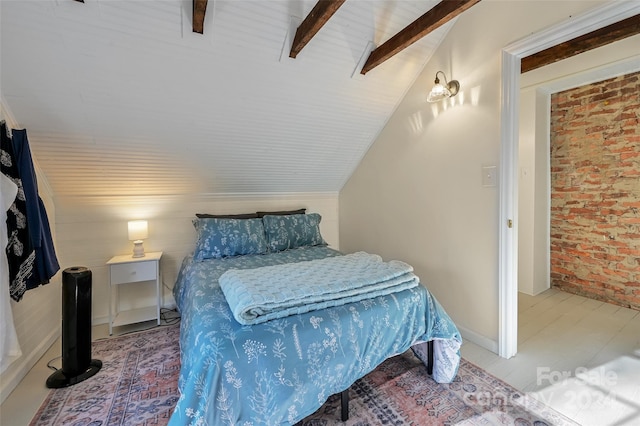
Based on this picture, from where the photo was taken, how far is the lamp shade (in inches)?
96.8

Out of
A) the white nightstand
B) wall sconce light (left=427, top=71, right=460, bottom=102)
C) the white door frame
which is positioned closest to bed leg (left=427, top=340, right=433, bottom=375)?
the white door frame

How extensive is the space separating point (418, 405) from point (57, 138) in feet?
9.43

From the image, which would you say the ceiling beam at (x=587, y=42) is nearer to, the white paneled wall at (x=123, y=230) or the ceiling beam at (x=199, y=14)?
the ceiling beam at (x=199, y=14)

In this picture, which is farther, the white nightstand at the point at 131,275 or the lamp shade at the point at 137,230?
the lamp shade at the point at 137,230

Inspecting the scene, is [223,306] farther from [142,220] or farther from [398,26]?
[398,26]

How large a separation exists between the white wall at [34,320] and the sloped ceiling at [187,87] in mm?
103

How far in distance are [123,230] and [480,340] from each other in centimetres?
310

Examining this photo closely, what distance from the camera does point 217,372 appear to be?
1.05 metres

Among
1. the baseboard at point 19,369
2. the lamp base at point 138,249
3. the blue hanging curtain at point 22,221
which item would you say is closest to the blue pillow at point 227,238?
the lamp base at point 138,249

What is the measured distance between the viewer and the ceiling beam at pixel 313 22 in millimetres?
1504

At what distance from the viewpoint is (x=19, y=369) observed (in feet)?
5.57

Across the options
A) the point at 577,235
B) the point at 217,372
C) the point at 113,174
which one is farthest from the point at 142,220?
the point at 577,235

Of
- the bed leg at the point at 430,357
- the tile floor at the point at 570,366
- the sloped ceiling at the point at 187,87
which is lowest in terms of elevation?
the tile floor at the point at 570,366

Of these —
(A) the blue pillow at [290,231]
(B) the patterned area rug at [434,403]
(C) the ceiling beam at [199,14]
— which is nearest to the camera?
(B) the patterned area rug at [434,403]
